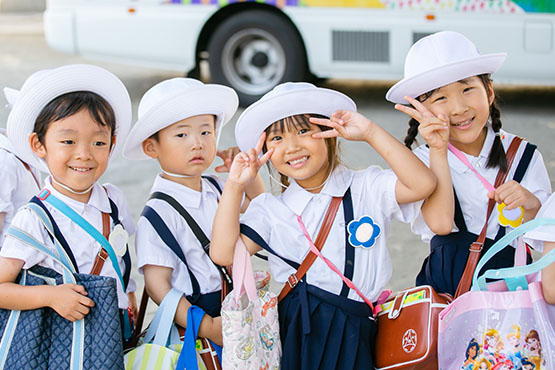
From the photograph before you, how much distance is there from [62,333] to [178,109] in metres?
0.87

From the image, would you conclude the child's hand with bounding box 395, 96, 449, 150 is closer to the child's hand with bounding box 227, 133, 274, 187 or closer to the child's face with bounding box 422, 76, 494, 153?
the child's face with bounding box 422, 76, 494, 153

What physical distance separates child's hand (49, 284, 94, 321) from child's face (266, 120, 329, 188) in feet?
2.53

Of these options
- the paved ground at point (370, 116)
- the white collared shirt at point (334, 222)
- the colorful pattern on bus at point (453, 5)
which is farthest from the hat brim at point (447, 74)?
the colorful pattern on bus at point (453, 5)

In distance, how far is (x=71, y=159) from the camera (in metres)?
2.45

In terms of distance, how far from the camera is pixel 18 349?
2.19m

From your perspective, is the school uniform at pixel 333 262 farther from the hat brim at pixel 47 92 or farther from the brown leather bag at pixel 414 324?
the hat brim at pixel 47 92

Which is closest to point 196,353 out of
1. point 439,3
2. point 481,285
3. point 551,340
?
point 481,285

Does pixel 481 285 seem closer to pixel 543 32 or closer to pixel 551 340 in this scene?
pixel 551 340

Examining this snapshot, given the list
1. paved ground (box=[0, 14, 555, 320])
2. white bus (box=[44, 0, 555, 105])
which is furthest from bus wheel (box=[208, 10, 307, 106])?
paved ground (box=[0, 14, 555, 320])

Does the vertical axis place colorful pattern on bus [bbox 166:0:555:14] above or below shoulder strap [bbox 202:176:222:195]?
above

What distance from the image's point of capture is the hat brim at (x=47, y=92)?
7.88ft

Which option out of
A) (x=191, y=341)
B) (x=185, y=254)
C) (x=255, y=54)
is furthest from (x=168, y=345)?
(x=255, y=54)

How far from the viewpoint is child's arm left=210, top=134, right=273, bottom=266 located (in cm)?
237

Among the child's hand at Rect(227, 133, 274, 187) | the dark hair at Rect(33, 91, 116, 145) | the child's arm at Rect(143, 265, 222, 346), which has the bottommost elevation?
the child's arm at Rect(143, 265, 222, 346)
